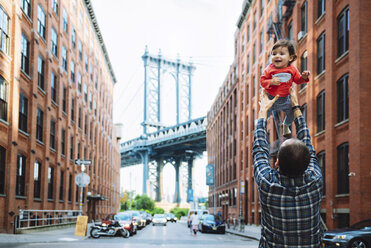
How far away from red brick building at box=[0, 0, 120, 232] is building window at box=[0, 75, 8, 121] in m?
0.05

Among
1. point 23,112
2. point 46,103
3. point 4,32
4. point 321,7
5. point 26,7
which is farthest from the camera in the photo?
point 46,103

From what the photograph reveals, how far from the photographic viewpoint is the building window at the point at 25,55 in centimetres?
2727

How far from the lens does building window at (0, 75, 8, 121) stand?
23625 mm

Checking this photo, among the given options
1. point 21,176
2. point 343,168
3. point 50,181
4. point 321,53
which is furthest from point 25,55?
point 343,168

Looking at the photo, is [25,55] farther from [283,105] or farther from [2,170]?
[283,105]

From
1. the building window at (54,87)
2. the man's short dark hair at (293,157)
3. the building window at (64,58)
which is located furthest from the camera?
the building window at (64,58)

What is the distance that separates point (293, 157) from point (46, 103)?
3075cm

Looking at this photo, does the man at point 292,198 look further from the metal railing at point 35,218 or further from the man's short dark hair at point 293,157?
the metal railing at point 35,218

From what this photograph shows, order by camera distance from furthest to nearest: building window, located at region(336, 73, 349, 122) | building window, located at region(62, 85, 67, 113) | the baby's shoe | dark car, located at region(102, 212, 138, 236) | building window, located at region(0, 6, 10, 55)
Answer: building window, located at region(62, 85, 67, 113) → dark car, located at region(102, 212, 138, 236) → building window, located at region(336, 73, 349, 122) → building window, located at region(0, 6, 10, 55) → the baby's shoe

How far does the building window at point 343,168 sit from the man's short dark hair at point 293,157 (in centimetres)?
2263

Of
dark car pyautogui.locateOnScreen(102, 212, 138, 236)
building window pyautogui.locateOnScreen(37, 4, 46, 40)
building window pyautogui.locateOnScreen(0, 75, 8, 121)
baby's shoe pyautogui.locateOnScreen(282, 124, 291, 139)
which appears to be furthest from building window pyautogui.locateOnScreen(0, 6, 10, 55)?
baby's shoe pyautogui.locateOnScreen(282, 124, 291, 139)

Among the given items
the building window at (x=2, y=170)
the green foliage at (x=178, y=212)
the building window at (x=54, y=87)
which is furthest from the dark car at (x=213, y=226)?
the green foliage at (x=178, y=212)

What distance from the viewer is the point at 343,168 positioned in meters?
25.1

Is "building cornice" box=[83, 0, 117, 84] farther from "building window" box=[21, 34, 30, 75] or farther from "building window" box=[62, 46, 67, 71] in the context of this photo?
"building window" box=[21, 34, 30, 75]
